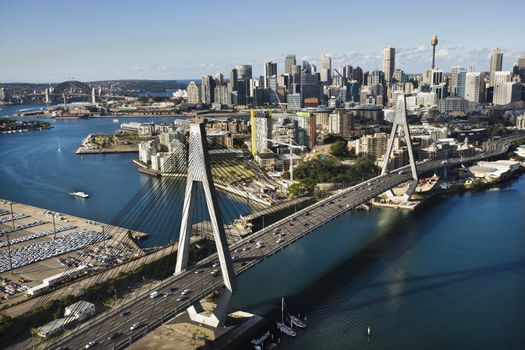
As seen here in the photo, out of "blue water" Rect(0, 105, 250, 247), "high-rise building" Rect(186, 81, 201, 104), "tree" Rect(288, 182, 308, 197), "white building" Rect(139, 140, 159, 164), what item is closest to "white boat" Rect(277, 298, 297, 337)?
"blue water" Rect(0, 105, 250, 247)

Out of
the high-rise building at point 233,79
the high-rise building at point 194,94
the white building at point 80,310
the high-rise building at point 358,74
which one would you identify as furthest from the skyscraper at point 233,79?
the white building at point 80,310

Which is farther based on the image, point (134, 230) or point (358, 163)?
point (358, 163)

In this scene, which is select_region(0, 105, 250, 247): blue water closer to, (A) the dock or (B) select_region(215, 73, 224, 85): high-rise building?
(A) the dock

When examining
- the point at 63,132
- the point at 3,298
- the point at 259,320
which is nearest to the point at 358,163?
the point at 259,320

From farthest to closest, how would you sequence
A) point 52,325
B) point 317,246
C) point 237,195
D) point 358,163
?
point 358,163, point 237,195, point 317,246, point 52,325

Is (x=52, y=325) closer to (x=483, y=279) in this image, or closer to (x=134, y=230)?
(x=134, y=230)

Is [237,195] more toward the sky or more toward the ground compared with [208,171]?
more toward the ground

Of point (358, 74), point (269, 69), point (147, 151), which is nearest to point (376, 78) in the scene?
point (358, 74)

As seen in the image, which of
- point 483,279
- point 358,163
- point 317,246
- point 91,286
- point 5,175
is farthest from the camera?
point 5,175
